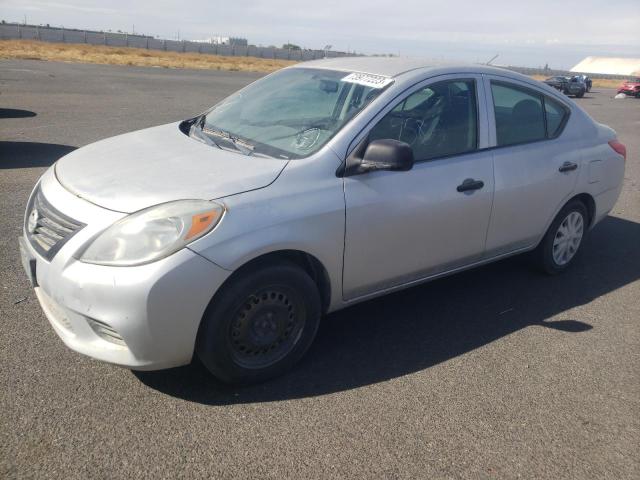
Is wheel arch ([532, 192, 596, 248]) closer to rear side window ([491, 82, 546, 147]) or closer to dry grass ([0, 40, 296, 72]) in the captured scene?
rear side window ([491, 82, 546, 147])

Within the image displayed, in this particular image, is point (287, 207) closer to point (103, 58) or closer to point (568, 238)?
point (568, 238)

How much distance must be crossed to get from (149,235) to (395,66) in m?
2.19

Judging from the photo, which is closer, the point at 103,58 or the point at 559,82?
the point at 559,82

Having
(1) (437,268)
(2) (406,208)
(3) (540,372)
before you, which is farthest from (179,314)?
(3) (540,372)

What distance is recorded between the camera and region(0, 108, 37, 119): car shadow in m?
11.6

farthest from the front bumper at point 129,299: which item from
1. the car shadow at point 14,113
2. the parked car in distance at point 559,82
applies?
the parked car in distance at point 559,82

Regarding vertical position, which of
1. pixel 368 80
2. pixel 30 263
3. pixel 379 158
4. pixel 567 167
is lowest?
pixel 30 263

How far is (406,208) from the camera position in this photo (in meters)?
3.56

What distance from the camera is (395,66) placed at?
4.04 meters

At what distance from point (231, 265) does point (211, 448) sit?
858 mm

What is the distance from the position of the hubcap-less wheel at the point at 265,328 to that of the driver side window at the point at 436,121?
1133mm

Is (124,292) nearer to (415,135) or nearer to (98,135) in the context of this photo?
(415,135)

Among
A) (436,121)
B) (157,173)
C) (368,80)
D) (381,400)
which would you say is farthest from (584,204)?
(157,173)

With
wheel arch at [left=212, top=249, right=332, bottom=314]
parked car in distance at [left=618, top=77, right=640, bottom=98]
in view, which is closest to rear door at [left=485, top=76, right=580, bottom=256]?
wheel arch at [left=212, top=249, right=332, bottom=314]
